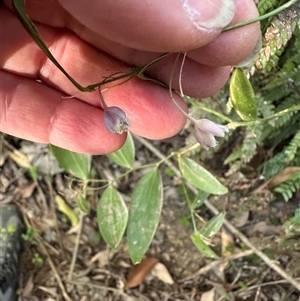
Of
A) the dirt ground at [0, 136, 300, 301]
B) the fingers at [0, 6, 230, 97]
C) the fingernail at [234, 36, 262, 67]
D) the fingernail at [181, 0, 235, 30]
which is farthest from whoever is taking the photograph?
the dirt ground at [0, 136, 300, 301]

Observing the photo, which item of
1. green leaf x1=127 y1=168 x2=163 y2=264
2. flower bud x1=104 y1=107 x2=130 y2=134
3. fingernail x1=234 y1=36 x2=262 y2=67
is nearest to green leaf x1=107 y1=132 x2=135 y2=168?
green leaf x1=127 y1=168 x2=163 y2=264

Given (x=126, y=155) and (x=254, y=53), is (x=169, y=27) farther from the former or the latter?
(x=126, y=155)

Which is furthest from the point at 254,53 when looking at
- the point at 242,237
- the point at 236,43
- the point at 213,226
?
the point at 242,237

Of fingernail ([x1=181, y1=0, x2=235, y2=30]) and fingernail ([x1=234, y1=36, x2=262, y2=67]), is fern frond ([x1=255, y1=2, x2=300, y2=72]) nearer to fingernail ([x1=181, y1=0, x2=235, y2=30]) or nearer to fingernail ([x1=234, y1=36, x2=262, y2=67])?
fingernail ([x1=234, y1=36, x2=262, y2=67])

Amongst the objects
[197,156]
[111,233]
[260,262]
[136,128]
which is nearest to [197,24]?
[136,128]

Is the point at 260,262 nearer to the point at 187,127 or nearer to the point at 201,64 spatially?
the point at 187,127
